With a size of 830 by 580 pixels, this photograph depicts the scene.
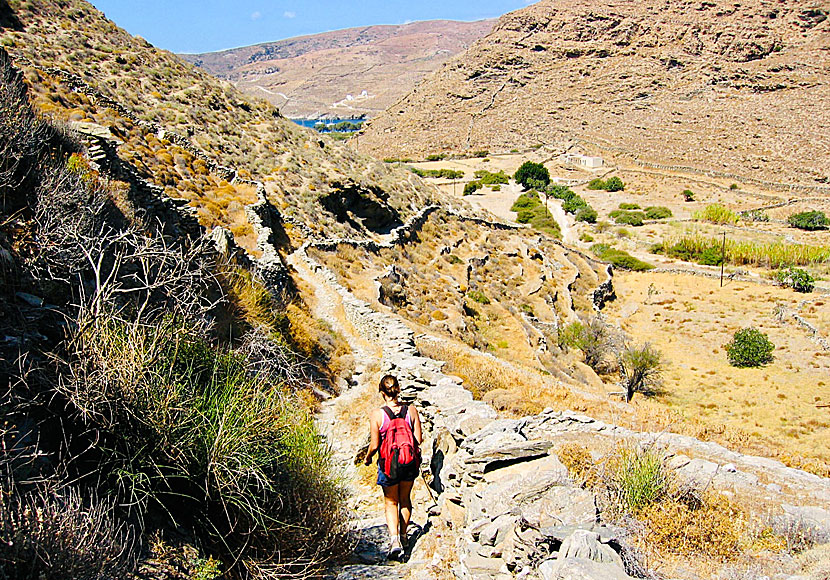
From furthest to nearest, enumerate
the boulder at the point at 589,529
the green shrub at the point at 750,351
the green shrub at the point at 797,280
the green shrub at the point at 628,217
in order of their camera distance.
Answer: the green shrub at the point at 628,217 < the green shrub at the point at 797,280 < the green shrub at the point at 750,351 < the boulder at the point at 589,529

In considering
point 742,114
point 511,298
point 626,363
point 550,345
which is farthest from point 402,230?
point 742,114

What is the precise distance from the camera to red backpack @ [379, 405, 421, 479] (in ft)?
15.9

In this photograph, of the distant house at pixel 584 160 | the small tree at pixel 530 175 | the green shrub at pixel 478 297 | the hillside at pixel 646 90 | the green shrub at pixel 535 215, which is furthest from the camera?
the hillside at pixel 646 90

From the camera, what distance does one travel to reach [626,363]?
23.9 metres

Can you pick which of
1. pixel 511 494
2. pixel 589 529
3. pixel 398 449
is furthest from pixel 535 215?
pixel 589 529

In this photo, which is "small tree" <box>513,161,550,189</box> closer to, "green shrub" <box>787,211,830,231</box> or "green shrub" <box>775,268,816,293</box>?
"green shrub" <box>787,211,830,231</box>

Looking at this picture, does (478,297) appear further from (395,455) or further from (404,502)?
(395,455)

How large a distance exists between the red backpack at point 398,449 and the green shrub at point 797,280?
43915mm

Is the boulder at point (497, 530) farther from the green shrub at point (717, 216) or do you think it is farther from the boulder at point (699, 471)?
the green shrub at point (717, 216)

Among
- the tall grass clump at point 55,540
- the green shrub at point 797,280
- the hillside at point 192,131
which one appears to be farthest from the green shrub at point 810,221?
the tall grass clump at point 55,540

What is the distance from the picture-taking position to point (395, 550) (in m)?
4.80

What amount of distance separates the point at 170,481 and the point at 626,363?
23.4m

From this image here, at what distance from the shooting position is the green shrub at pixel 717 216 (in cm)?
5934

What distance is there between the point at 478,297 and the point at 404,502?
2115cm
